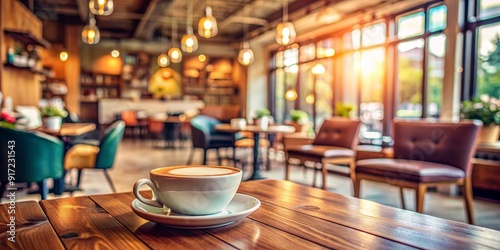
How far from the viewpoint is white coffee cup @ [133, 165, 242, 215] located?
755 millimetres

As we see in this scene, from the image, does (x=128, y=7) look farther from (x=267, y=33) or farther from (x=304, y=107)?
(x=304, y=107)

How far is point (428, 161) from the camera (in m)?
3.53

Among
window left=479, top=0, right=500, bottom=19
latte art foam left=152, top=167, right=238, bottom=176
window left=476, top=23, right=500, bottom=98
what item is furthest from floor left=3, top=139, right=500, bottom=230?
latte art foam left=152, top=167, right=238, bottom=176

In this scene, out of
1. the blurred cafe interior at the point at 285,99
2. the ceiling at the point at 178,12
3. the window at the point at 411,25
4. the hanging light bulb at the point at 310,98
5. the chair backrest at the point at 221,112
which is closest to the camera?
the blurred cafe interior at the point at 285,99

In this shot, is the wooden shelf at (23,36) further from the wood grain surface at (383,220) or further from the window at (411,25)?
the wood grain surface at (383,220)

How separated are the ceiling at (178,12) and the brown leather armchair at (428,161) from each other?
356cm

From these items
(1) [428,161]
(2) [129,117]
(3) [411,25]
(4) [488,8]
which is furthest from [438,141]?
(2) [129,117]

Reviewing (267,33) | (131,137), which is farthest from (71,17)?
(267,33)

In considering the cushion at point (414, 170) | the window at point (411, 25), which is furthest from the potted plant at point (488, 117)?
the window at point (411, 25)

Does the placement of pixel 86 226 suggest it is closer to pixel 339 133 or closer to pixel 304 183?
pixel 339 133

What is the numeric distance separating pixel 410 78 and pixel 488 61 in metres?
1.60

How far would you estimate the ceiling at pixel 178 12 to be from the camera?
8.04 metres

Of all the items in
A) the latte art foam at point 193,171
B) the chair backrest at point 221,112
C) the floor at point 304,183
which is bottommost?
the floor at point 304,183

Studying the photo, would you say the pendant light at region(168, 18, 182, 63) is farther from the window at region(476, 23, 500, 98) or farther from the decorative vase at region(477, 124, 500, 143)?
the decorative vase at region(477, 124, 500, 143)
